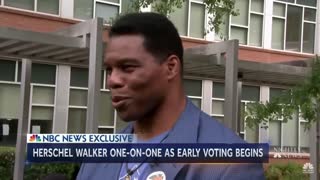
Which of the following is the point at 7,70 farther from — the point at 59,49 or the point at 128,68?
the point at 128,68

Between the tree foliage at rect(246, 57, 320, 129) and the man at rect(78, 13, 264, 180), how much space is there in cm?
599

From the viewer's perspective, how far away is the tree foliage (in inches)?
288

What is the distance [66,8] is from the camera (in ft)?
58.0

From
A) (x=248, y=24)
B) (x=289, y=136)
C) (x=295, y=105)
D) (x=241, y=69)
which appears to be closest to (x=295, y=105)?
(x=295, y=105)

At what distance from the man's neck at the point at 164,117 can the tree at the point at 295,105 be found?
5973 mm

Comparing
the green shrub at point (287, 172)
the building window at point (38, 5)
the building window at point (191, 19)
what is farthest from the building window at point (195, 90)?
the building window at point (38, 5)

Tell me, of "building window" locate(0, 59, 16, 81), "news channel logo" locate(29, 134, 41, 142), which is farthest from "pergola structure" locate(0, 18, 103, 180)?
"news channel logo" locate(29, 134, 41, 142)

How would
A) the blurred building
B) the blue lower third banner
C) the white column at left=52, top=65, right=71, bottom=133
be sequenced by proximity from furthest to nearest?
1. the white column at left=52, top=65, right=71, bottom=133
2. the blurred building
3. the blue lower third banner

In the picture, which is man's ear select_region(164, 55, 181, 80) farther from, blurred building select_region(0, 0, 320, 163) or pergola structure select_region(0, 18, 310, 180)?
blurred building select_region(0, 0, 320, 163)

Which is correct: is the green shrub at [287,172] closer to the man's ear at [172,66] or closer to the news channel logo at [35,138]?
the news channel logo at [35,138]

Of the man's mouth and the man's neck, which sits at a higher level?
the man's mouth

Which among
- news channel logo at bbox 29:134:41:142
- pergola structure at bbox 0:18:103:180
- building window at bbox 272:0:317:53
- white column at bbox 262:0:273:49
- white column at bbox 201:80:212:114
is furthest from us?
building window at bbox 272:0:317:53

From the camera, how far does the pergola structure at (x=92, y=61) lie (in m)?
8.84

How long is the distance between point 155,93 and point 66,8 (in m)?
16.7
